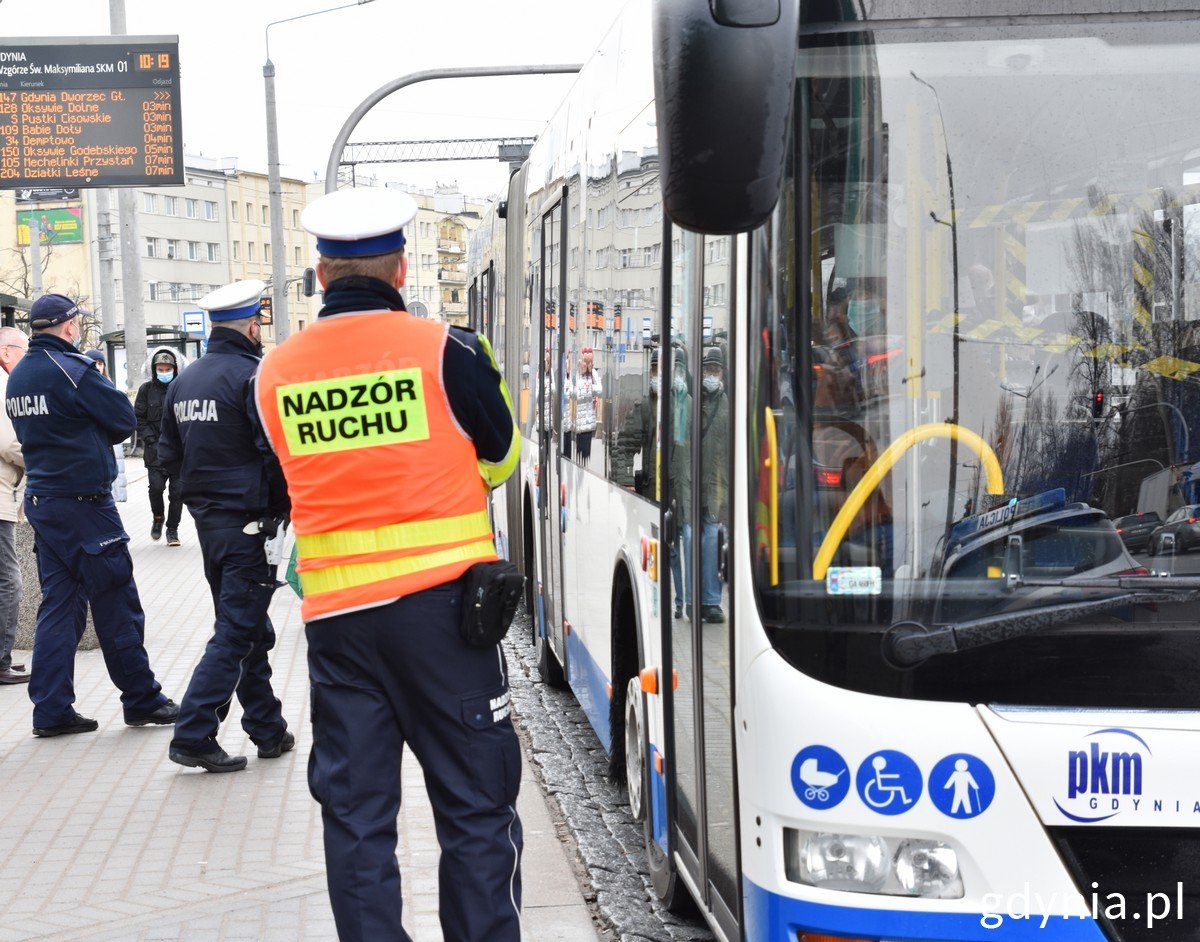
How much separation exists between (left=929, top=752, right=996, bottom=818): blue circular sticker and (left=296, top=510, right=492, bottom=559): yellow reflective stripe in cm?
128

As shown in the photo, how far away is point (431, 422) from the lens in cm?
388

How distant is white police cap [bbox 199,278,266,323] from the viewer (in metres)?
6.82

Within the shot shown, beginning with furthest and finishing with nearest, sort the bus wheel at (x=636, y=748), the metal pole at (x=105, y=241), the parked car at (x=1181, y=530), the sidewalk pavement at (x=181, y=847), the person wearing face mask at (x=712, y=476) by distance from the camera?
the metal pole at (x=105, y=241) < the bus wheel at (x=636, y=748) < the sidewalk pavement at (x=181, y=847) < the person wearing face mask at (x=712, y=476) < the parked car at (x=1181, y=530)

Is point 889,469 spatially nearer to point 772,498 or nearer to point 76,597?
point 772,498

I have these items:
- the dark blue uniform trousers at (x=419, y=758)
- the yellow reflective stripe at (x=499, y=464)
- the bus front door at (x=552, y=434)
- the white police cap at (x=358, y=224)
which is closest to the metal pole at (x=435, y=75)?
the bus front door at (x=552, y=434)

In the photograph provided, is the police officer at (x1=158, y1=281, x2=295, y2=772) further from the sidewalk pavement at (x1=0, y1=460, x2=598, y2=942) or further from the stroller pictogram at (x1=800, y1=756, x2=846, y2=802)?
the stroller pictogram at (x1=800, y1=756, x2=846, y2=802)

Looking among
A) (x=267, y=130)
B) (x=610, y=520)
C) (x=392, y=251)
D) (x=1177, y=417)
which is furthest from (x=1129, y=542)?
(x=267, y=130)

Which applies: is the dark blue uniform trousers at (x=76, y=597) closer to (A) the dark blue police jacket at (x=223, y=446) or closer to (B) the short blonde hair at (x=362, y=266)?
(A) the dark blue police jacket at (x=223, y=446)

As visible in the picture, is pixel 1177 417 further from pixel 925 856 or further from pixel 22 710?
pixel 22 710

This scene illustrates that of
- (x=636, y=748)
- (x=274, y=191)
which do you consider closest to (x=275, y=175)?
(x=274, y=191)

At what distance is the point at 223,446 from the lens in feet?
22.3

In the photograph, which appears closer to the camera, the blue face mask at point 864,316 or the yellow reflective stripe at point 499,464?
the blue face mask at point 864,316

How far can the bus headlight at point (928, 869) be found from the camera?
3262mm

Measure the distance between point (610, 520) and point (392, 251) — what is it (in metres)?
2.05
